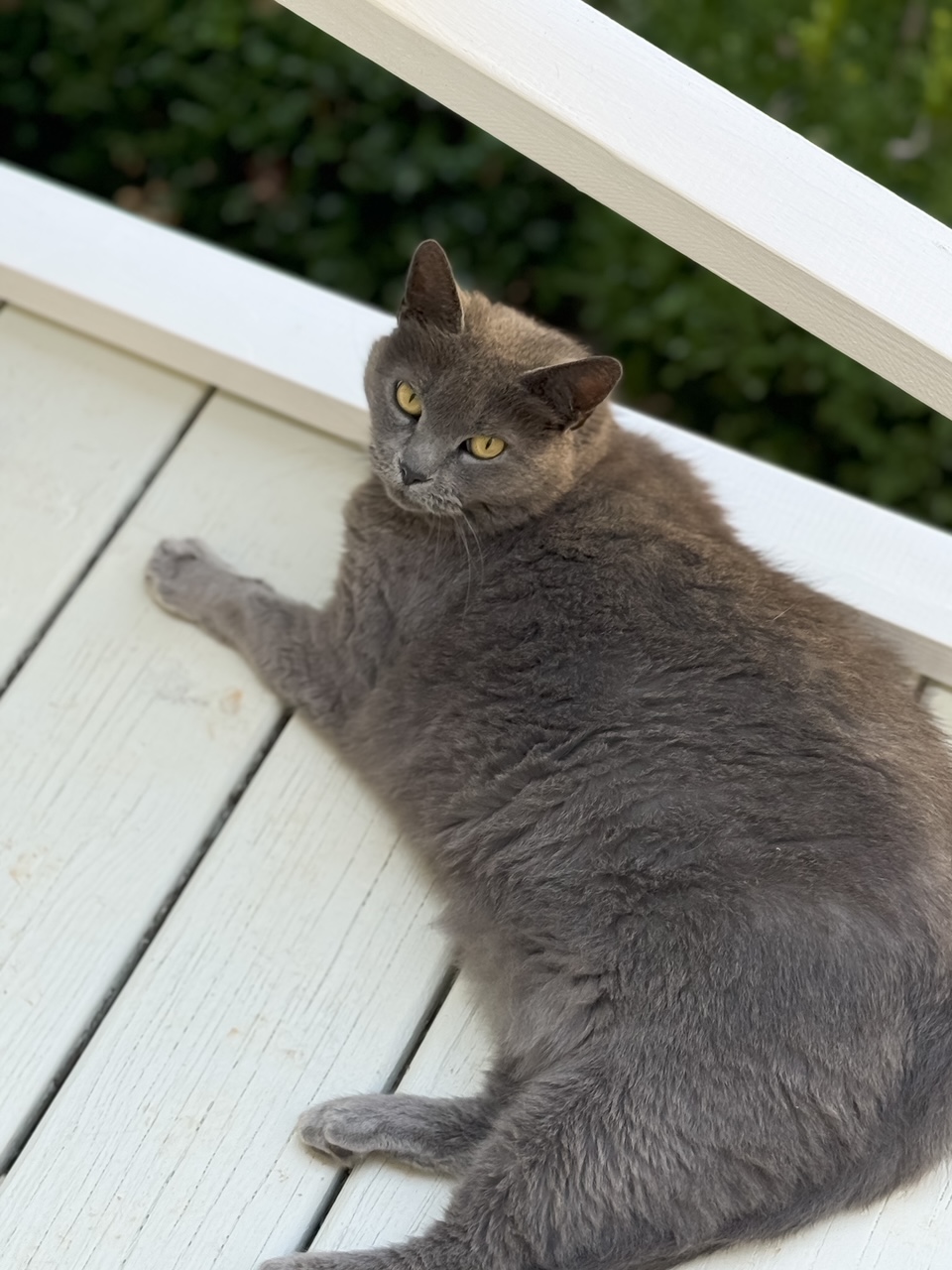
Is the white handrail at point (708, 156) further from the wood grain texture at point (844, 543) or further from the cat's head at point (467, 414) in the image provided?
the wood grain texture at point (844, 543)

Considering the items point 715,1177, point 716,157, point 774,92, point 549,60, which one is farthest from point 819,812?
point 774,92

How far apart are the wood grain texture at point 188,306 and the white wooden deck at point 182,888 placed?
36mm

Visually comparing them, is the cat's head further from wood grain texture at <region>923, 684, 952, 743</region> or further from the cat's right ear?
wood grain texture at <region>923, 684, 952, 743</region>

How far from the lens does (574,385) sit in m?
1.40

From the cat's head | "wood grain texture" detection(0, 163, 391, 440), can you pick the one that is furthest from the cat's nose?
"wood grain texture" detection(0, 163, 391, 440)

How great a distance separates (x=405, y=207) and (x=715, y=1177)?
197 centimetres

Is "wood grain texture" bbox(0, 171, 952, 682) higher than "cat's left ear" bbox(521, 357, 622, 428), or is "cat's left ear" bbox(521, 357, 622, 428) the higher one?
"cat's left ear" bbox(521, 357, 622, 428)

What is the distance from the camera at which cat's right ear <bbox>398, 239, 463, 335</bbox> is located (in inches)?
55.1

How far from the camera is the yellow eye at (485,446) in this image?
1.47 metres

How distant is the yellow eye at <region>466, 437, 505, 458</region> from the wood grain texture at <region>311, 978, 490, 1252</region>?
63 cm

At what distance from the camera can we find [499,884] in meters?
1.40

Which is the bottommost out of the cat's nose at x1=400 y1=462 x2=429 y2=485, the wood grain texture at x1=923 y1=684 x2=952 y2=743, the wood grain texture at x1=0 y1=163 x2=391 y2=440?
the wood grain texture at x1=0 y1=163 x2=391 y2=440

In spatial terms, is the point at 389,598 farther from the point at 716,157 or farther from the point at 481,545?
the point at 716,157

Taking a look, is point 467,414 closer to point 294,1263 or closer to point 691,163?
point 691,163
